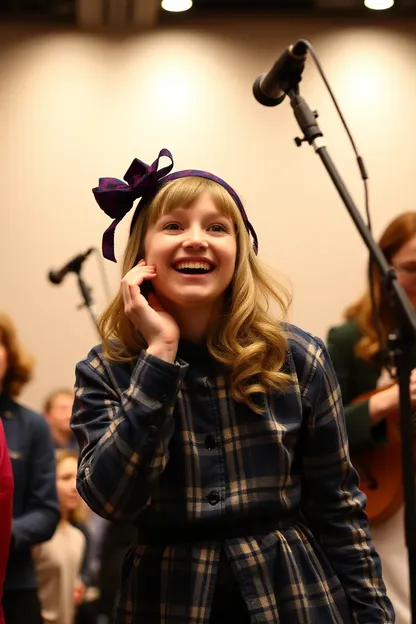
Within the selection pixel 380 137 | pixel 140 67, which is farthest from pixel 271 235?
pixel 140 67

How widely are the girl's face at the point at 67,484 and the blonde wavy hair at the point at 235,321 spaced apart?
2.24 meters

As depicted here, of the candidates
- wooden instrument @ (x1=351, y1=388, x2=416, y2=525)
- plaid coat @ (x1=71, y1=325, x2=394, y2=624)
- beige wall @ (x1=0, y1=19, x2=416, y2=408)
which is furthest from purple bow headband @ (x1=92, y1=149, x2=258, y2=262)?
beige wall @ (x1=0, y1=19, x2=416, y2=408)

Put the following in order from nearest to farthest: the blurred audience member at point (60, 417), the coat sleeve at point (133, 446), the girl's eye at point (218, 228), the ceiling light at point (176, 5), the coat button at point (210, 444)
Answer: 1. the coat sleeve at point (133, 446)
2. the coat button at point (210, 444)
3. the girl's eye at point (218, 228)
4. the blurred audience member at point (60, 417)
5. the ceiling light at point (176, 5)

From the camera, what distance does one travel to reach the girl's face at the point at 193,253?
1.53 meters

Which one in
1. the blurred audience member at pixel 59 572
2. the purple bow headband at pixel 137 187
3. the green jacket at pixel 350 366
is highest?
the purple bow headband at pixel 137 187

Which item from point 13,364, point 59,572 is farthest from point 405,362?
point 59,572

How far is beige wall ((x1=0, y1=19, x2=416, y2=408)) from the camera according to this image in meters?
4.89

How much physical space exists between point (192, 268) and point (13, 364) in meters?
1.74

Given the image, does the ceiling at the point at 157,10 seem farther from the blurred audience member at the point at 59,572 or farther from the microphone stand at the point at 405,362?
the microphone stand at the point at 405,362

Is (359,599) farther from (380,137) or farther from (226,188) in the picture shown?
(380,137)

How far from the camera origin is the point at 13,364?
10.2 ft

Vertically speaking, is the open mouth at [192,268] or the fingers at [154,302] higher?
the open mouth at [192,268]

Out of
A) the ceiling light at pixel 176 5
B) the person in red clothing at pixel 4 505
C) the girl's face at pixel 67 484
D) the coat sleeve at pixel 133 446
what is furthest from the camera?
the ceiling light at pixel 176 5

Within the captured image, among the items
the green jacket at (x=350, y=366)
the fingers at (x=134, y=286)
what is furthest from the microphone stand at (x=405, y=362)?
the green jacket at (x=350, y=366)
